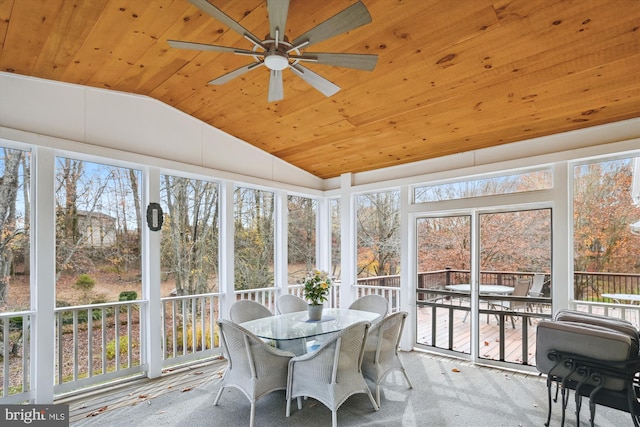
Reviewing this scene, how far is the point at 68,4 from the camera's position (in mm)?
2508

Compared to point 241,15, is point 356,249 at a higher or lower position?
lower

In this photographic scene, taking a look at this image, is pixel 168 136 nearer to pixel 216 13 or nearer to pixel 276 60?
pixel 276 60

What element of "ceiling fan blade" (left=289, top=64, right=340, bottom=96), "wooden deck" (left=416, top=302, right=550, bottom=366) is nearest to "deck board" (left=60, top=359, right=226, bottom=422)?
"wooden deck" (left=416, top=302, right=550, bottom=366)

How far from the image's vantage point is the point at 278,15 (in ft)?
6.29

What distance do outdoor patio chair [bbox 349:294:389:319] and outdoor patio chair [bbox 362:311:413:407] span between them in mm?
833

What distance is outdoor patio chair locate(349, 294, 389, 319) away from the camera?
14.8ft

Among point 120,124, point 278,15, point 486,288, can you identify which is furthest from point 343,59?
point 486,288

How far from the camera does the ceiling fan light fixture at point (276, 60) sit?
218 cm

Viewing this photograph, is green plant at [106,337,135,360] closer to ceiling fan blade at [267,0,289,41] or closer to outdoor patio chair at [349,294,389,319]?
outdoor patio chair at [349,294,389,319]

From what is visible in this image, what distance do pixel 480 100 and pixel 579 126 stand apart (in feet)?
4.16

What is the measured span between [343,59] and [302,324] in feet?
8.50

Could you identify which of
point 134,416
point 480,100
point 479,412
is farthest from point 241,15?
point 479,412

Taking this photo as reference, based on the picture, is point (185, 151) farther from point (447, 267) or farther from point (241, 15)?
point (447, 267)

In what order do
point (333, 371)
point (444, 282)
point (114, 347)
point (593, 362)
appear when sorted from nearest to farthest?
point (593, 362), point (333, 371), point (114, 347), point (444, 282)
